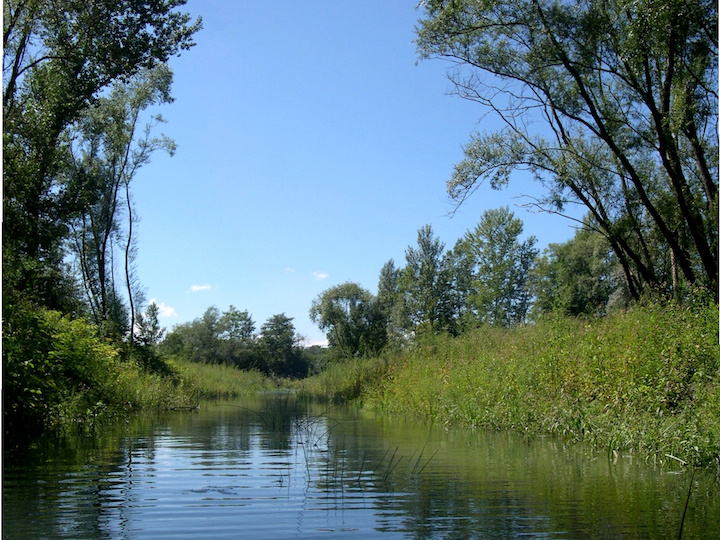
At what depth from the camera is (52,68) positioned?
1755 cm

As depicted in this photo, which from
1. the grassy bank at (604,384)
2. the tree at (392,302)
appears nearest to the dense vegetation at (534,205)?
the grassy bank at (604,384)

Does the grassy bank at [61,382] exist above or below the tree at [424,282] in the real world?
below

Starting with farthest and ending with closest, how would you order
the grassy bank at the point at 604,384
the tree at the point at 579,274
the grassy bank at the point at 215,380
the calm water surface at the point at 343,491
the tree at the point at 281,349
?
the tree at the point at 281,349 < the tree at the point at 579,274 < the grassy bank at the point at 215,380 < the grassy bank at the point at 604,384 < the calm water surface at the point at 343,491

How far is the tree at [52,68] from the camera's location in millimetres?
16531

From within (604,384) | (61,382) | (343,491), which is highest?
(61,382)

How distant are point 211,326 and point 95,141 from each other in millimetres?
56362

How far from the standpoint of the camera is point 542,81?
784 inches

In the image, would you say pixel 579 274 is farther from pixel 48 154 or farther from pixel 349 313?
pixel 48 154

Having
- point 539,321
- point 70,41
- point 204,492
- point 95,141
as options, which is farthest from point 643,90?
point 95,141

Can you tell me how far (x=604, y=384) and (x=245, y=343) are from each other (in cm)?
6903

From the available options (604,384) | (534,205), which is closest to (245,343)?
(534,205)

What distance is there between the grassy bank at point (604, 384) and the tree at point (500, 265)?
46590 mm

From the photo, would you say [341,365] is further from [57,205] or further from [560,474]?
[560,474]

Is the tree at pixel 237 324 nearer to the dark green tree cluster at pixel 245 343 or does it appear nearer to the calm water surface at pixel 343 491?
the dark green tree cluster at pixel 245 343
